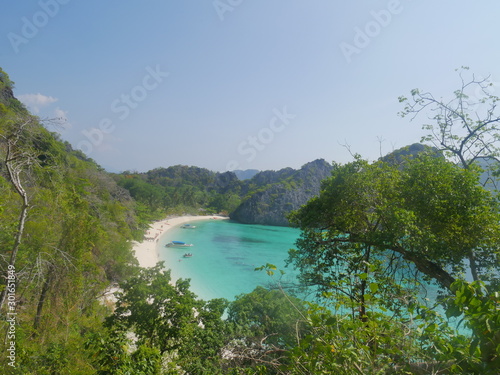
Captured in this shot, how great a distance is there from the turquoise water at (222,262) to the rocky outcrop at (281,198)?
23743mm

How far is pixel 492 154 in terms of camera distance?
5.30 m

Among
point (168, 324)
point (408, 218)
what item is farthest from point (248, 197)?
point (408, 218)

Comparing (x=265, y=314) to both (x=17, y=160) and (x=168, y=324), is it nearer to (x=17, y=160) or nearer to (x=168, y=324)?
(x=168, y=324)

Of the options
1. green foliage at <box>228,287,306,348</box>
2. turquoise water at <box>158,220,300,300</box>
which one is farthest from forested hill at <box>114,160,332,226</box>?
green foliage at <box>228,287,306,348</box>

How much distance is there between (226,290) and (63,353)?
13323mm

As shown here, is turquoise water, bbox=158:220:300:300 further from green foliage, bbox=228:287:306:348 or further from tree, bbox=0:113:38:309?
tree, bbox=0:113:38:309

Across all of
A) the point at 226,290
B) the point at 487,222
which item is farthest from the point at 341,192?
the point at 226,290

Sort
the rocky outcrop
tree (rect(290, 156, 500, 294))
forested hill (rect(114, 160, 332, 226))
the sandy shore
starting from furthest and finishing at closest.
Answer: the rocky outcrop → forested hill (rect(114, 160, 332, 226)) → the sandy shore → tree (rect(290, 156, 500, 294))

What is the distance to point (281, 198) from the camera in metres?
63.9

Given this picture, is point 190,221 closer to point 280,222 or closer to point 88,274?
point 280,222

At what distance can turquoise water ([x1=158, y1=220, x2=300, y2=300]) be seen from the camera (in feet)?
57.4

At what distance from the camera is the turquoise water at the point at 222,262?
57.4 ft

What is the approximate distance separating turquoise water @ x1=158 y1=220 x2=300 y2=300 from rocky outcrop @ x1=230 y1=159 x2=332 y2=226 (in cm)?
2374

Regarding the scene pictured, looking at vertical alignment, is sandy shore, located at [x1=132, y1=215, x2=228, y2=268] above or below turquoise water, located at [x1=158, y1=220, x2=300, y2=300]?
above
